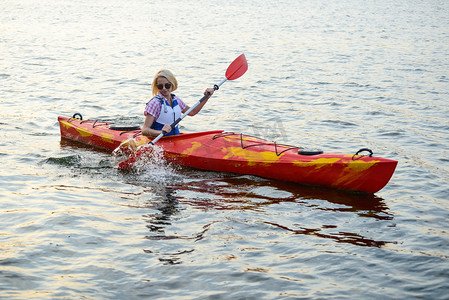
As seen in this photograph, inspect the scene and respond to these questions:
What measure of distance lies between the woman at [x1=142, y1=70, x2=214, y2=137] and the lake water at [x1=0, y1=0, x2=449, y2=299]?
511 mm

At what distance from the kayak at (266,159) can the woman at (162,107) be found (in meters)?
0.24

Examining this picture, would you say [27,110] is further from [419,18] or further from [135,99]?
[419,18]

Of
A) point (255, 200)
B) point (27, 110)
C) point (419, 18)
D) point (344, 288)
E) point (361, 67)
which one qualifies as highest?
point (419, 18)

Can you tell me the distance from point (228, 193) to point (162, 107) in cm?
140

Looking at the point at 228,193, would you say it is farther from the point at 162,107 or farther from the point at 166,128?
the point at 162,107

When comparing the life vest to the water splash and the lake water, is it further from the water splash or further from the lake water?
the lake water

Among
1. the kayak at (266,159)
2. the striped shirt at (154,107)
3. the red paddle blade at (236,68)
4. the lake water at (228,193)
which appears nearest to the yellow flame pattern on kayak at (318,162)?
the kayak at (266,159)

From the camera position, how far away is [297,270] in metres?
4.19

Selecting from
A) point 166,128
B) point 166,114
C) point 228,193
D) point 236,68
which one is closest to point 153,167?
point 166,128

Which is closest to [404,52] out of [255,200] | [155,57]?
[155,57]

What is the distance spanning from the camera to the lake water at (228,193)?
13.4 feet

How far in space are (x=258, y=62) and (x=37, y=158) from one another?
9.09 meters

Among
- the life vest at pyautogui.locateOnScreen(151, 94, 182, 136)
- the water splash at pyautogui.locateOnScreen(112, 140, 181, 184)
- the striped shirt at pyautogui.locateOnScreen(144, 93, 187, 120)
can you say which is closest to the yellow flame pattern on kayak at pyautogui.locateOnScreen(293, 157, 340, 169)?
the water splash at pyautogui.locateOnScreen(112, 140, 181, 184)

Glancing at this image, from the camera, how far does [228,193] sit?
5.82 m
